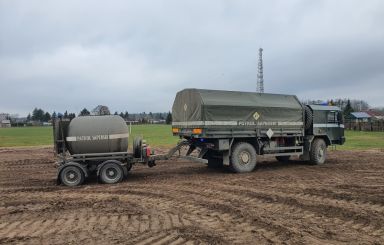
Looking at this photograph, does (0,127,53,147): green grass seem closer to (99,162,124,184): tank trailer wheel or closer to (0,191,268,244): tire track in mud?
(99,162,124,184): tank trailer wheel

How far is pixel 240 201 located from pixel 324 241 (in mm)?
3190

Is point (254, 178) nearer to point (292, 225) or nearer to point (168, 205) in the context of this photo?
point (168, 205)

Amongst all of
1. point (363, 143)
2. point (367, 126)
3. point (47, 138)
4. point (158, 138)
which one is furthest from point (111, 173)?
point (367, 126)

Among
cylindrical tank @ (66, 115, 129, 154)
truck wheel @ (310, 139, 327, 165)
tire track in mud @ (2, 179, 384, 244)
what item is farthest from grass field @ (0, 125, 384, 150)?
truck wheel @ (310, 139, 327, 165)

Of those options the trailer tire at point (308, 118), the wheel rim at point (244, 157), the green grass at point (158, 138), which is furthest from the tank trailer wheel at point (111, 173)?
the trailer tire at point (308, 118)

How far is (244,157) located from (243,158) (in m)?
0.06

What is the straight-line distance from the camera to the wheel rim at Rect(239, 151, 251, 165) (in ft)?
47.4

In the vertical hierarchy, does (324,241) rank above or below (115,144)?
below

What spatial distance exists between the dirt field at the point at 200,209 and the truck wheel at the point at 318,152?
8.09 ft

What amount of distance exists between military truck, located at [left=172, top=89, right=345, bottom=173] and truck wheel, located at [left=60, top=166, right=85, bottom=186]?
Result: 13.9 ft

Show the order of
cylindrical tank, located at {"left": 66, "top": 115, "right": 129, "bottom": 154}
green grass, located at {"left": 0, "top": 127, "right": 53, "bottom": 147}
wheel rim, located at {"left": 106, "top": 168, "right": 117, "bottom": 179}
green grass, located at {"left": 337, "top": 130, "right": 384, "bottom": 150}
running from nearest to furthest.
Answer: cylindrical tank, located at {"left": 66, "top": 115, "right": 129, "bottom": 154}
wheel rim, located at {"left": 106, "top": 168, "right": 117, "bottom": 179}
green grass, located at {"left": 337, "top": 130, "right": 384, "bottom": 150}
green grass, located at {"left": 0, "top": 127, "right": 53, "bottom": 147}

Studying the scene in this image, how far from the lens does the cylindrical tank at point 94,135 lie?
1216cm

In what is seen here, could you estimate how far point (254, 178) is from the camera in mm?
12883

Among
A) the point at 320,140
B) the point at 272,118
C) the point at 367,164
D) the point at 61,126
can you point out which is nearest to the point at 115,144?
the point at 61,126
